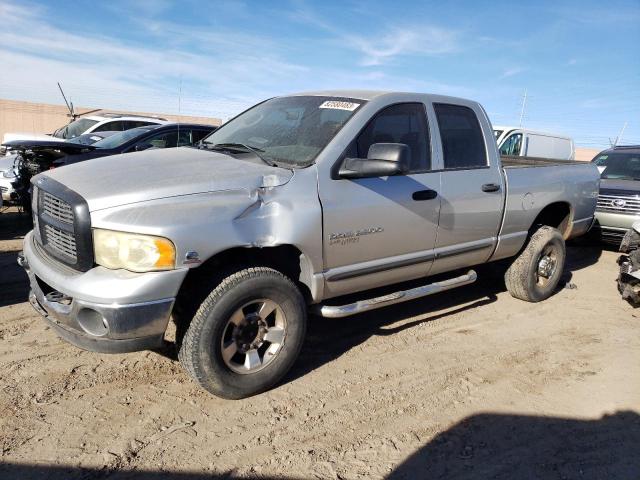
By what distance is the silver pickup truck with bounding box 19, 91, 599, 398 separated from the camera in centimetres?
274

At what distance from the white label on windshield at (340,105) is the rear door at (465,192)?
84 cm

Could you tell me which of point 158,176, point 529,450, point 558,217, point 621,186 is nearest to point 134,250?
point 158,176

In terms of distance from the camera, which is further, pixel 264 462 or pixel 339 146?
pixel 339 146

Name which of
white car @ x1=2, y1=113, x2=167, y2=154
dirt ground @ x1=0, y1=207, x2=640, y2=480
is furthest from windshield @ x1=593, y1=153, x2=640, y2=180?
white car @ x1=2, y1=113, x2=167, y2=154

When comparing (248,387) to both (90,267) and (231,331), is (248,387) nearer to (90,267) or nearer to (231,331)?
(231,331)

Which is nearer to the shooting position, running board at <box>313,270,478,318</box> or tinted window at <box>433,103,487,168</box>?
running board at <box>313,270,478,318</box>

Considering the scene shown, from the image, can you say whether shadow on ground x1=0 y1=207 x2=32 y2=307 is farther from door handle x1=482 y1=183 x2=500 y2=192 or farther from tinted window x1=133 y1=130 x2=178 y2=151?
door handle x1=482 y1=183 x2=500 y2=192

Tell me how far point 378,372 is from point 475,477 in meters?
1.15

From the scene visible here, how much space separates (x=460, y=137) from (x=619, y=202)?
461cm

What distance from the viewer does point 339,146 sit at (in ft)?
11.4

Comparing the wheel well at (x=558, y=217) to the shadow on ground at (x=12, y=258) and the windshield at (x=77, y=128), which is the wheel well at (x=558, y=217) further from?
the windshield at (x=77, y=128)

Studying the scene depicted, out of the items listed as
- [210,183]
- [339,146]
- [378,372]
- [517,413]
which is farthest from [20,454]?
[517,413]

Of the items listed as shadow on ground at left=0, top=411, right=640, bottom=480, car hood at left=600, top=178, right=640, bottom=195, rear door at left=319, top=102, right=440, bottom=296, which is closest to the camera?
shadow on ground at left=0, top=411, right=640, bottom=480

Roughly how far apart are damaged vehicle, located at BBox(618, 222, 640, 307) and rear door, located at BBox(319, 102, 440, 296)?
8.39 feet
